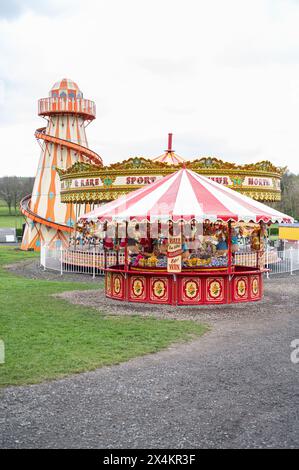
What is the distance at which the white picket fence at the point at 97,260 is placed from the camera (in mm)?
19453

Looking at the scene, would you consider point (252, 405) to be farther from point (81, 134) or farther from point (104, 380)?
point (81, 134)

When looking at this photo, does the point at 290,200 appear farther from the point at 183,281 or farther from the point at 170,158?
the point at 183,281

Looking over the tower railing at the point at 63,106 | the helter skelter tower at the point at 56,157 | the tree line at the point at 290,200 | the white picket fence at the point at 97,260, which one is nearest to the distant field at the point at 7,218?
the tree line at the point at 290,200

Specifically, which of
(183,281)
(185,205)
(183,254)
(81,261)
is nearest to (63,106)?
(81,261)

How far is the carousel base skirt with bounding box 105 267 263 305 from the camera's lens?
12.6 meters

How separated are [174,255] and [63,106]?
66.1ft

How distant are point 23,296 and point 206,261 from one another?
4.56m

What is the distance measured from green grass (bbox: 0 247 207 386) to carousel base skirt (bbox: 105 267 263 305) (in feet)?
4.79

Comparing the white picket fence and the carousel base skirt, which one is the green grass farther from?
the white picket fence

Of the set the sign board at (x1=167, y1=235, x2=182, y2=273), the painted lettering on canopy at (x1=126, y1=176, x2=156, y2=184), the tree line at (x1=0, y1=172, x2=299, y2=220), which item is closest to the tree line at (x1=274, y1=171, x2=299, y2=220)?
the tree line at (x1=0, y1=172, x2=299, y2=220)

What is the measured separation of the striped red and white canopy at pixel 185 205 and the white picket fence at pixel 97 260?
5.43 m

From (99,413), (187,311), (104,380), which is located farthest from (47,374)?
(187,311)

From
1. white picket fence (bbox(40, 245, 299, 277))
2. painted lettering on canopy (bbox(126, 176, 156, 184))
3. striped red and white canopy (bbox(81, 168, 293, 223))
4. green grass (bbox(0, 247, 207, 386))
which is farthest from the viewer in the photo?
painted lettering on canopy (bbox(126, 176, 156, 184))

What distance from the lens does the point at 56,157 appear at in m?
30.5
